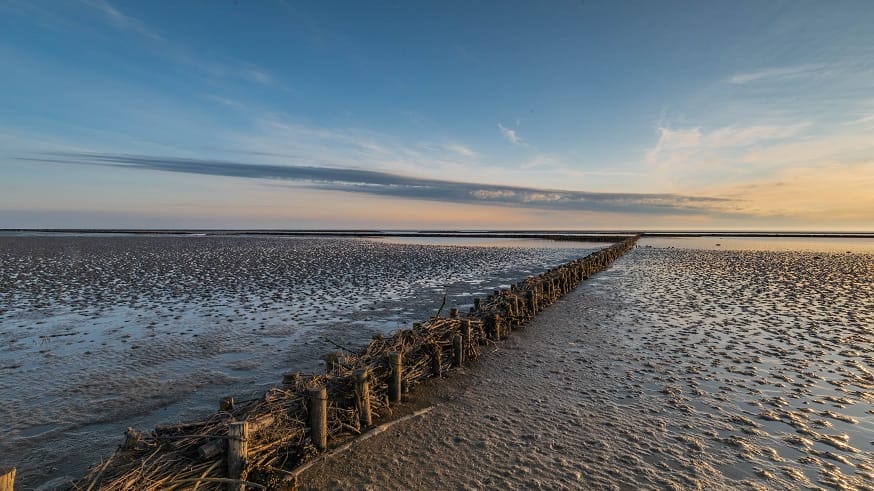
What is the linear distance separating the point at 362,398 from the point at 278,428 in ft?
5.36

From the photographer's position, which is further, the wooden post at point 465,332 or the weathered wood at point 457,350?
the wooden post at point 465,332

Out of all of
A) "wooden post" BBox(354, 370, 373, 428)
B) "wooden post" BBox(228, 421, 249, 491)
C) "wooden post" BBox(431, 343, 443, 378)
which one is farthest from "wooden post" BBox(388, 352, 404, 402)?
"wooden post" BBox(228, 421, 249, 491)

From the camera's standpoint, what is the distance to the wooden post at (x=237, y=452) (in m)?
5.01

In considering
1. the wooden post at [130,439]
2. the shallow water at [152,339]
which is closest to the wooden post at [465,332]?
the shallow water at [152,339]

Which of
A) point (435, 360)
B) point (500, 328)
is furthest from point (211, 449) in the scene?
point (500, 328)

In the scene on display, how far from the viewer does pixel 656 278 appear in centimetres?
2842

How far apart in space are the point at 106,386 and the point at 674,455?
11301mm

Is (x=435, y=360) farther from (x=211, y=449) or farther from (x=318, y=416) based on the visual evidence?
(x=211, y=449)

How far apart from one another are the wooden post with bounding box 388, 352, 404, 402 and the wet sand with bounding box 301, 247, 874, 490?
628mm

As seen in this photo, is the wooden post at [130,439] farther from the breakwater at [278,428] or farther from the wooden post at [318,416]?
the wooden post at [318,416]

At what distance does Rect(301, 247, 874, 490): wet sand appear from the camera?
5855 mm

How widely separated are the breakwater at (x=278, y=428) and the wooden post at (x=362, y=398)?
0.02 meters

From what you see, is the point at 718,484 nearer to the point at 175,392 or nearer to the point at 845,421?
the point at 845,421

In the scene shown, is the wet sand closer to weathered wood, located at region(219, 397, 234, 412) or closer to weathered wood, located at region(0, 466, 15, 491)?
weathered wood, located at region(219, 397, 234, 412)
